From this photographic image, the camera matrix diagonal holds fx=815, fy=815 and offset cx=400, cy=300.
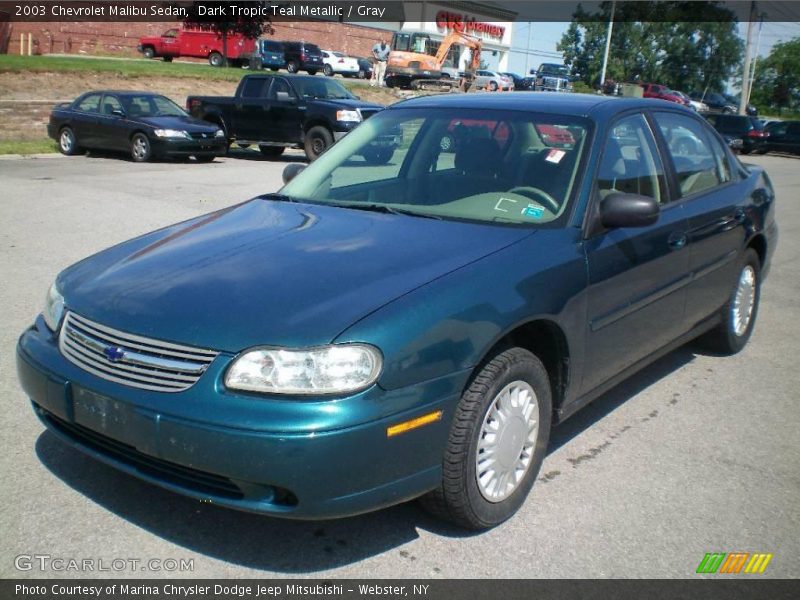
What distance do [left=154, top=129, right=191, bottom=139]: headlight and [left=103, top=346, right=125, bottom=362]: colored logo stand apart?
46.7 ft

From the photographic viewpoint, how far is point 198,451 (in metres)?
2.71

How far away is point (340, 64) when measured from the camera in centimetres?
5034

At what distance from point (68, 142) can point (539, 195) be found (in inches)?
641

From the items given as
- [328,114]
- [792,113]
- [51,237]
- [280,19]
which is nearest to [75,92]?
[328,114]

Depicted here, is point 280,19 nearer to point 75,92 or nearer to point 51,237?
point 75,92

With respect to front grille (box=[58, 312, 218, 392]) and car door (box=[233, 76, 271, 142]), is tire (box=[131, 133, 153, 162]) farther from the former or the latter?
front grille (box=[58, 312, 218, 392])

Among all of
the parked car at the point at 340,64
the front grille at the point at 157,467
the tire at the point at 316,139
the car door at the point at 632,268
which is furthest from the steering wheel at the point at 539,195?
the parked car at the point at 340,64

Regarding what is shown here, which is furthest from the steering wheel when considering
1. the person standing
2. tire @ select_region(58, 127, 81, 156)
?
the person standing

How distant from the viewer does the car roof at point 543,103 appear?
418cm

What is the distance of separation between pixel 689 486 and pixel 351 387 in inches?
74.7

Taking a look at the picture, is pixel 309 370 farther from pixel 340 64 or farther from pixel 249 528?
pixel 340 64

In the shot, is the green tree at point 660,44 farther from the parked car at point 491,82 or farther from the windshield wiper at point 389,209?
the windshield wiper at point 389,209

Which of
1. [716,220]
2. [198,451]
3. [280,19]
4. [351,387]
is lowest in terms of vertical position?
[198,451]

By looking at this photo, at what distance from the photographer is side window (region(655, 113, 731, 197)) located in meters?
4.65
